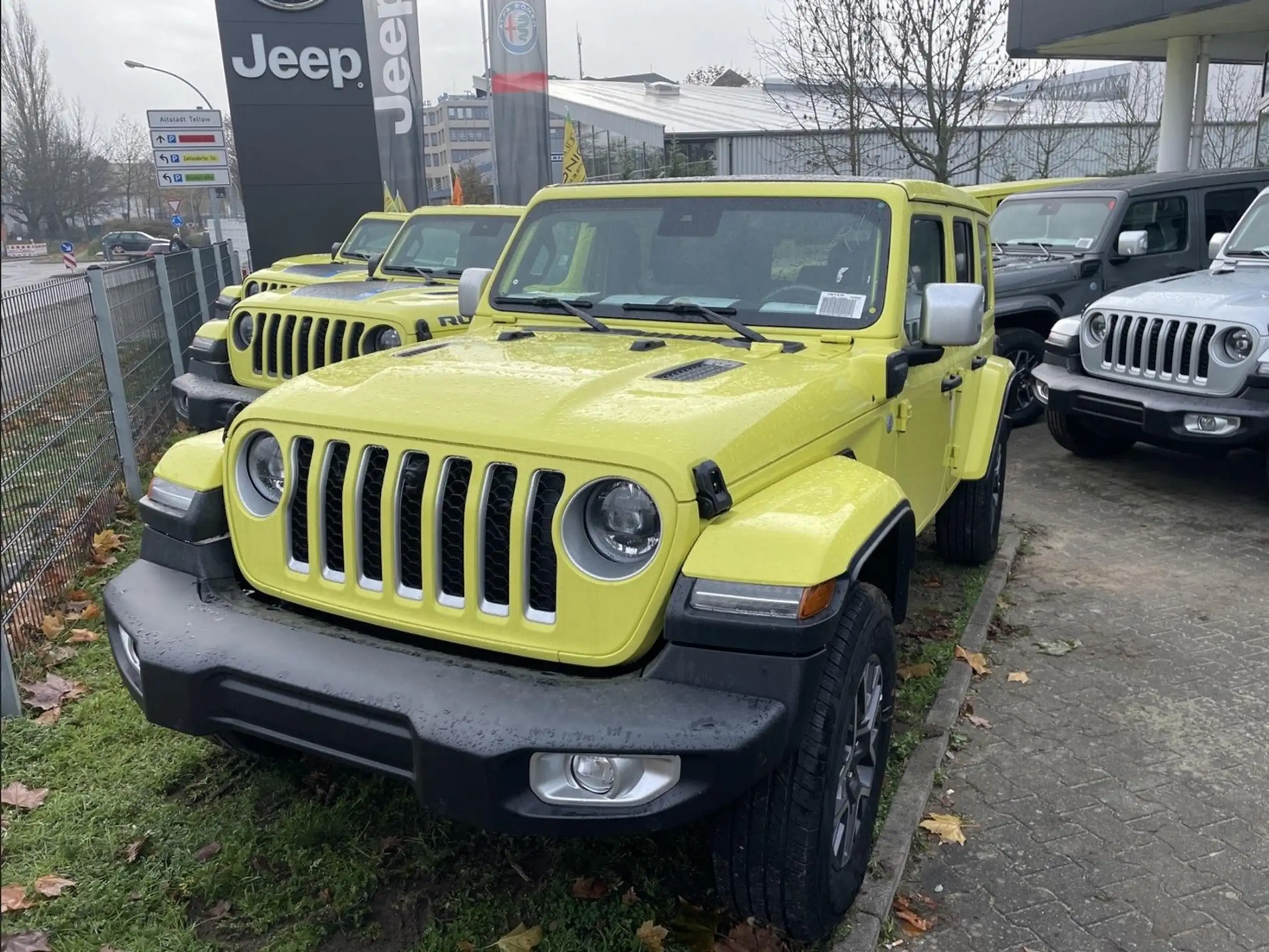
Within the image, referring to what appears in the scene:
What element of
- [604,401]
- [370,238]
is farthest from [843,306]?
[370,238]

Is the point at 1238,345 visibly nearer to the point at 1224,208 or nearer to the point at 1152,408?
the point at 1152,408

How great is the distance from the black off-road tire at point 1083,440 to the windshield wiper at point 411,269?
4852 millimetres

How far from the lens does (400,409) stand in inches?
110

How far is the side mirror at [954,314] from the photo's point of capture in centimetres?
360

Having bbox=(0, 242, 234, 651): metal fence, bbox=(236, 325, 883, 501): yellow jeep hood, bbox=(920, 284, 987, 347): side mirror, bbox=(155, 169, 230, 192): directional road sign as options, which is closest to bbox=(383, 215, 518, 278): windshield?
bbox=(0, 242, 234, 651): metal fence

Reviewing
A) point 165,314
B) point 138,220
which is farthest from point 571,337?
point 138,220

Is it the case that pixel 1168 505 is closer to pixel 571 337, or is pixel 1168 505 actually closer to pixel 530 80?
pixel 571 337

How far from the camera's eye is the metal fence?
4.72m

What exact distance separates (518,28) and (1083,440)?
936 cm

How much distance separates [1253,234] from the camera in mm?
7586

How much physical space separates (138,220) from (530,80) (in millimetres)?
38729

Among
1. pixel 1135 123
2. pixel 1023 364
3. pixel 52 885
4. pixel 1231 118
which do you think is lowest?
pixel 52 885

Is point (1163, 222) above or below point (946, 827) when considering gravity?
above

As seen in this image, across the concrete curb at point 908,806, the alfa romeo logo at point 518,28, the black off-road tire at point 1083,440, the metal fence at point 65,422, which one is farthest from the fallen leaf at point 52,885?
the alfa romeo logo at point 518,28
